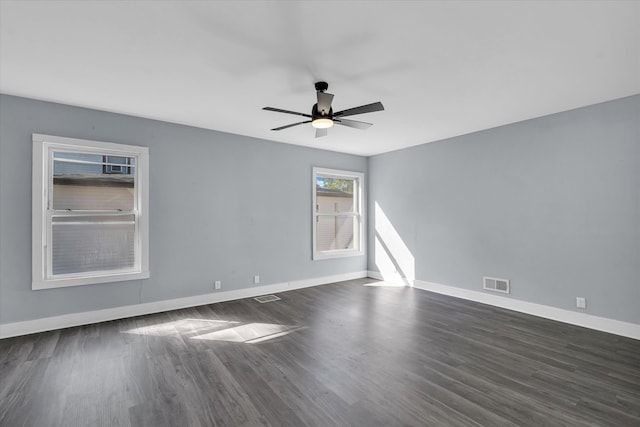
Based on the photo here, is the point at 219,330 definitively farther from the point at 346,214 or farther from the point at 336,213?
the point at 346,214

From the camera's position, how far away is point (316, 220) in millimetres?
5945

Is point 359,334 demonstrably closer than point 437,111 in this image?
Yes

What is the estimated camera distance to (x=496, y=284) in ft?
14.8

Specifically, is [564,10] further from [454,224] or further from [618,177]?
[454,224]

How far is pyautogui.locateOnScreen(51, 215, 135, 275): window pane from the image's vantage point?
3.72m

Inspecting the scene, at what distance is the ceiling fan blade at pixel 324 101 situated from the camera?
2857 millimetres

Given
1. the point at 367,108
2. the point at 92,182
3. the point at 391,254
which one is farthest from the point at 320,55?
the point at 391,254

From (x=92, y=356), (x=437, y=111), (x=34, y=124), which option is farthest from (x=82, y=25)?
(x=437, y=111)

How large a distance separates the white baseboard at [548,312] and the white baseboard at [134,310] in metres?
2.42

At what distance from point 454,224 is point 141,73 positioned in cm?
475

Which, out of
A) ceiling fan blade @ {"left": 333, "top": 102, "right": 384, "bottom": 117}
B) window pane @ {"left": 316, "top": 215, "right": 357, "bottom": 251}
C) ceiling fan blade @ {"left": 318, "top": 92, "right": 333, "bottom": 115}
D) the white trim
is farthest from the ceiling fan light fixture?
window pane @ {"left": 316, "top": 215, "right": 357, "bottom": 251}

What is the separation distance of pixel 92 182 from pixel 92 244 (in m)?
0.80

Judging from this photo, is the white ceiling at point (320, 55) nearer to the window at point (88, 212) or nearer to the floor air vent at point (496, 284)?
the window at point (88, 212)

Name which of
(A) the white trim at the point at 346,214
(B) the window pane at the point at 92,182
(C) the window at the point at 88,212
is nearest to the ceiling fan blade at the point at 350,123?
(A) the white trim at the point at 346,214
